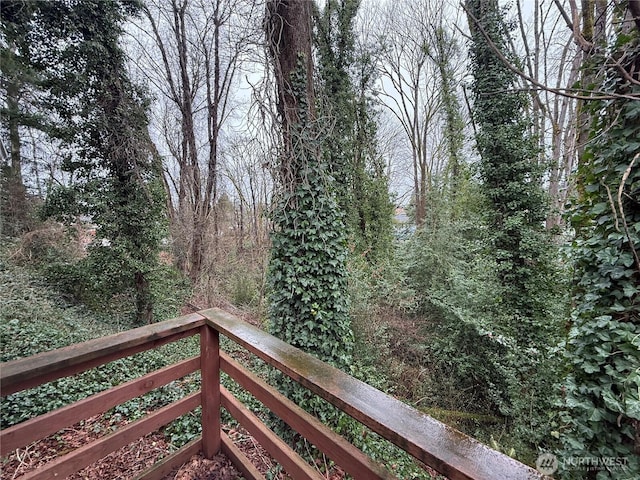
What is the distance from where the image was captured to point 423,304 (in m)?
5.23

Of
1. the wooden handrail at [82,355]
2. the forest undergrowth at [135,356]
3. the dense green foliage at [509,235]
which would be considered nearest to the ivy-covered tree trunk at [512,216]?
the dense green foliage at [509,235]

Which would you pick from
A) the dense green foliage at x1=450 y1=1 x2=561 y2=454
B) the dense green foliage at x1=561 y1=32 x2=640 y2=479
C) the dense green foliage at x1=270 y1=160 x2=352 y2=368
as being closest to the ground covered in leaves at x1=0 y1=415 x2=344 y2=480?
the dense green foliage at x1=270 y1=160 x2=352 y2=368

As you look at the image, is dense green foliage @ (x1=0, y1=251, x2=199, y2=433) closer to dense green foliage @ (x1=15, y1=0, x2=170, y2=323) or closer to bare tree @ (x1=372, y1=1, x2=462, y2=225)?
dense green foliage @ (x1=15, y1=0, x2=170, y2=323)

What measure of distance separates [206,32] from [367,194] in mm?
6484

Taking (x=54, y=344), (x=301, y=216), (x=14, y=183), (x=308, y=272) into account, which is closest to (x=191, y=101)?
(x=14, y=183)

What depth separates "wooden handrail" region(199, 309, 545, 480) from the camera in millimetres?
540

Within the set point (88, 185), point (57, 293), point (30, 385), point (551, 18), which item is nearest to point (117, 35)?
point (88, 185)

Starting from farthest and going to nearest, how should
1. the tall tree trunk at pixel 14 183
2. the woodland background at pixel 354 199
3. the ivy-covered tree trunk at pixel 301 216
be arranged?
the tall tree trunk at pixel 14 183 → the ivy-covered tree trunk at pixel 301 216 → the woodland background at pixel 354 199

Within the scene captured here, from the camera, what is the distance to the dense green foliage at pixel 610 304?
56.4 inches

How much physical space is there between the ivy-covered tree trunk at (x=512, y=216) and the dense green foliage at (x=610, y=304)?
6.73 ft

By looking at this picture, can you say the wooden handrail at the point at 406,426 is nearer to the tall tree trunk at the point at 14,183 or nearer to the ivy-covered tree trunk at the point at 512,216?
the ivy-covered tree trunk at the point at 512,216

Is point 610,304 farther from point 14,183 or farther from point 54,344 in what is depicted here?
point 14,183

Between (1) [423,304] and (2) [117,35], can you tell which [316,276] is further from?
(2) [117,35]

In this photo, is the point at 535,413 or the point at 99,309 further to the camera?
the point at 99,309
